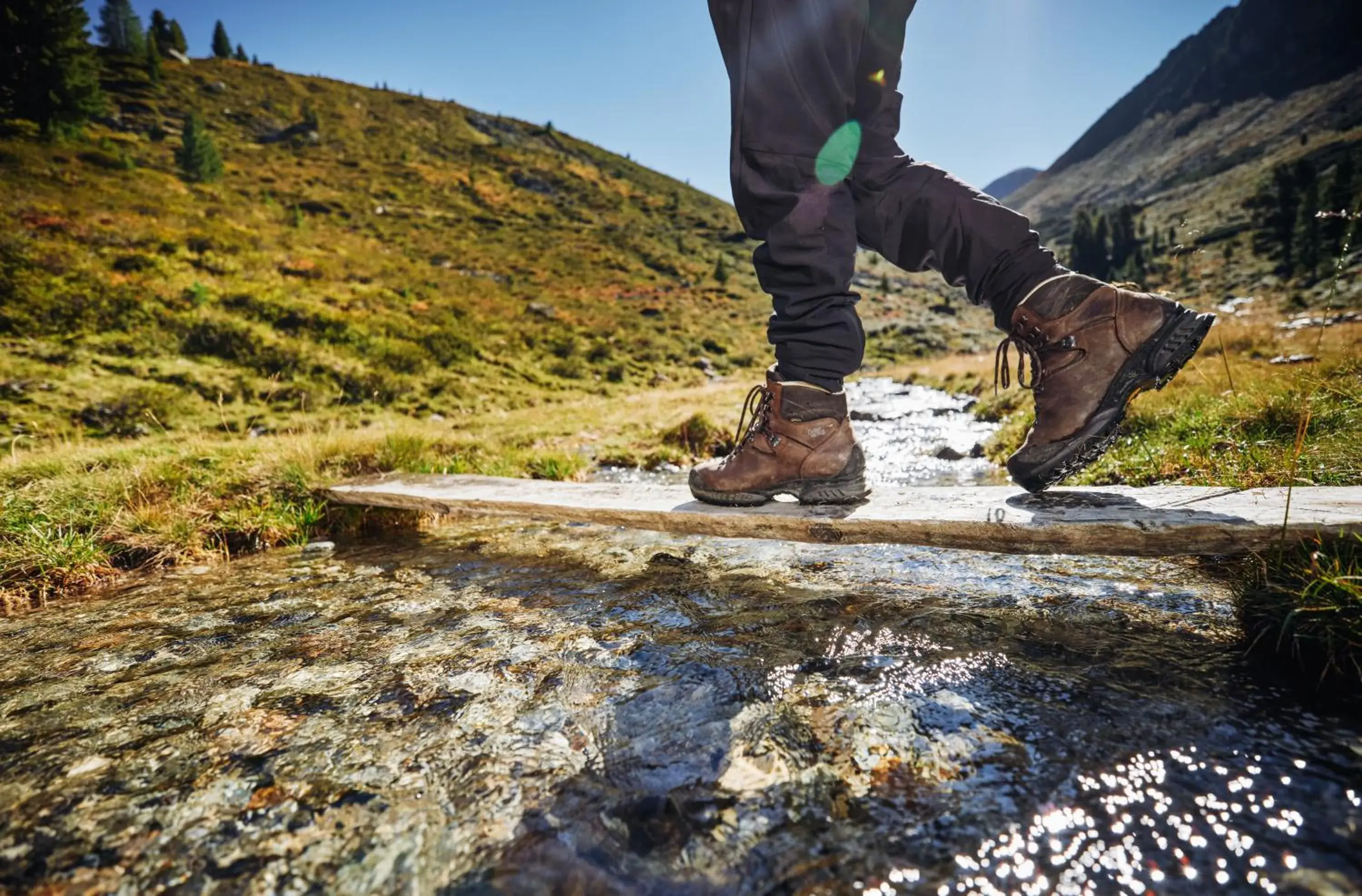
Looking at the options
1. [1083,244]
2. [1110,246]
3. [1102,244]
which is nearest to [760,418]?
[1083,244]

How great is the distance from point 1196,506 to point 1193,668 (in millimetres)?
586

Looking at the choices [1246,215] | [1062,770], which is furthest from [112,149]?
[1246,215]

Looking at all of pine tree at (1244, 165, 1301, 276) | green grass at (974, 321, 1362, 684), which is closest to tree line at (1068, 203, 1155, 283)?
pine tree at (1244, 165, 1301, 276)

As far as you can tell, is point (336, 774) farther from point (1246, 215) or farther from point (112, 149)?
point (1246, 215)

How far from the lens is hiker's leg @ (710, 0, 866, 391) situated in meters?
1.88

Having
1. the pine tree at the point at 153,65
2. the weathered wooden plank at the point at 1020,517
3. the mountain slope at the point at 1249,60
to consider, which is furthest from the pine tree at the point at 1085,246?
the mountain slope at the point at 1249,60

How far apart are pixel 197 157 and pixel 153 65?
102ft

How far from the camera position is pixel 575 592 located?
6.25 feet

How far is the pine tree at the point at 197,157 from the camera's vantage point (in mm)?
28969

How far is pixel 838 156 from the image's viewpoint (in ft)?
6.63

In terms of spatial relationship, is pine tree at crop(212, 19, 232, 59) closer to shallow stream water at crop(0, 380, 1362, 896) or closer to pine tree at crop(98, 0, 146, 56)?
pine tree at crop(98, 0, 146, 56)

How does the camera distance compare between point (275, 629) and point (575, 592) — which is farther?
point (575, 592)

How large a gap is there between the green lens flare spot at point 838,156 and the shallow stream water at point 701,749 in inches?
55.9

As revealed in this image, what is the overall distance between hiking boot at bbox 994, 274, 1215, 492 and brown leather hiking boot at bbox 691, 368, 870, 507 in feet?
1.73
